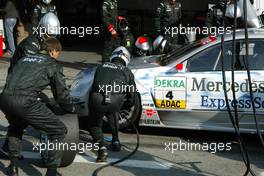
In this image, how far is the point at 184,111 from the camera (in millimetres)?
7527

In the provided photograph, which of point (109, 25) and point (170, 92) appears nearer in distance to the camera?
point (170, 92)

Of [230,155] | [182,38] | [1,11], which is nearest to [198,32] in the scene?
[182,38]

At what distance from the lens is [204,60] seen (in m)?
7.58

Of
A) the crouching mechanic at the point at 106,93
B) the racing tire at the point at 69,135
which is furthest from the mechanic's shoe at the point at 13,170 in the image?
the crouching mechanic at the point at 106,93

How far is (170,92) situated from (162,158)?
1.03 meters

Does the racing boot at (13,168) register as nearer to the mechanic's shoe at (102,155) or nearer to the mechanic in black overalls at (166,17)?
the mechanic's shoe at (102,155)

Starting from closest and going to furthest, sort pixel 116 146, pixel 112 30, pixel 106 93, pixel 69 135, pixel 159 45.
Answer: pixel 69 135, pixel 106 93, pixel 116 146, pixel 159 45, pixel 112 30

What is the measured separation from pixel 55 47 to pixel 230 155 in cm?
275

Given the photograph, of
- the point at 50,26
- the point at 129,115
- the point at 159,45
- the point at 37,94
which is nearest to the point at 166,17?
the point at 159,45

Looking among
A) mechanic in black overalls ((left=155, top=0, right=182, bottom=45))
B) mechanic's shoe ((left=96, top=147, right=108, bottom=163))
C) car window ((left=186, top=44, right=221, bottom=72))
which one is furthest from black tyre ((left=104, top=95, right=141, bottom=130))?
mechanic in black overalls ((left=155, top=0, right=182, bottom=45))

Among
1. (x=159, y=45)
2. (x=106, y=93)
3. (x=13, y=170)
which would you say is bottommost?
(x=159, y=45)

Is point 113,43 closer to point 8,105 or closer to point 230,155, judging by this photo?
point 230,155

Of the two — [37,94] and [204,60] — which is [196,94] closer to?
[204,60]

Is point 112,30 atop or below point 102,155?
atop
